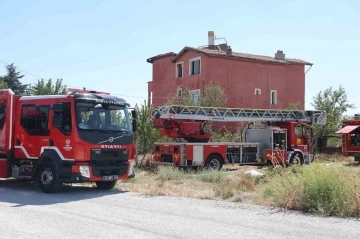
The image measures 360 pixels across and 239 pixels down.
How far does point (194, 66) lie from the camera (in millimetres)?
39000

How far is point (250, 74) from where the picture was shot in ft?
129

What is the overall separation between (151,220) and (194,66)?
30.5 meters

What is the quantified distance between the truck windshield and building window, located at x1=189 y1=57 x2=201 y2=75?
79.6 ft

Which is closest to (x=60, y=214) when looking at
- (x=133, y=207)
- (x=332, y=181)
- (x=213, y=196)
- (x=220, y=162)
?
(x=133, y=207)

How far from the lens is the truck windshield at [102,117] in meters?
13.3

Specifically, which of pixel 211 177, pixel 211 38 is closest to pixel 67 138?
pixel 211 177

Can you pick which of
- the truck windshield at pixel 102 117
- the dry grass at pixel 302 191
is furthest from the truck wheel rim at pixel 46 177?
the dry grass at pixel 302 191

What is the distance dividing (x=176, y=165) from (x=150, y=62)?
2434cm

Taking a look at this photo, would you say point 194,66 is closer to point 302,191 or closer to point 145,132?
point 145,132

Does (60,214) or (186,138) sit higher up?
(186,138)

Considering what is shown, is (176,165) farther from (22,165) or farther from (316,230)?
(316,230)

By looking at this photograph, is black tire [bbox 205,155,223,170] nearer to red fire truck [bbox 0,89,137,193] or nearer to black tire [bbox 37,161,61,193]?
red fire truck [bbox 0,89,137,193]

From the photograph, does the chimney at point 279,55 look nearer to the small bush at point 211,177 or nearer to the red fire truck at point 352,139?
the red fire truck at point 352,139

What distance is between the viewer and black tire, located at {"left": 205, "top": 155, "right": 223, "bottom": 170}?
2177 cm
